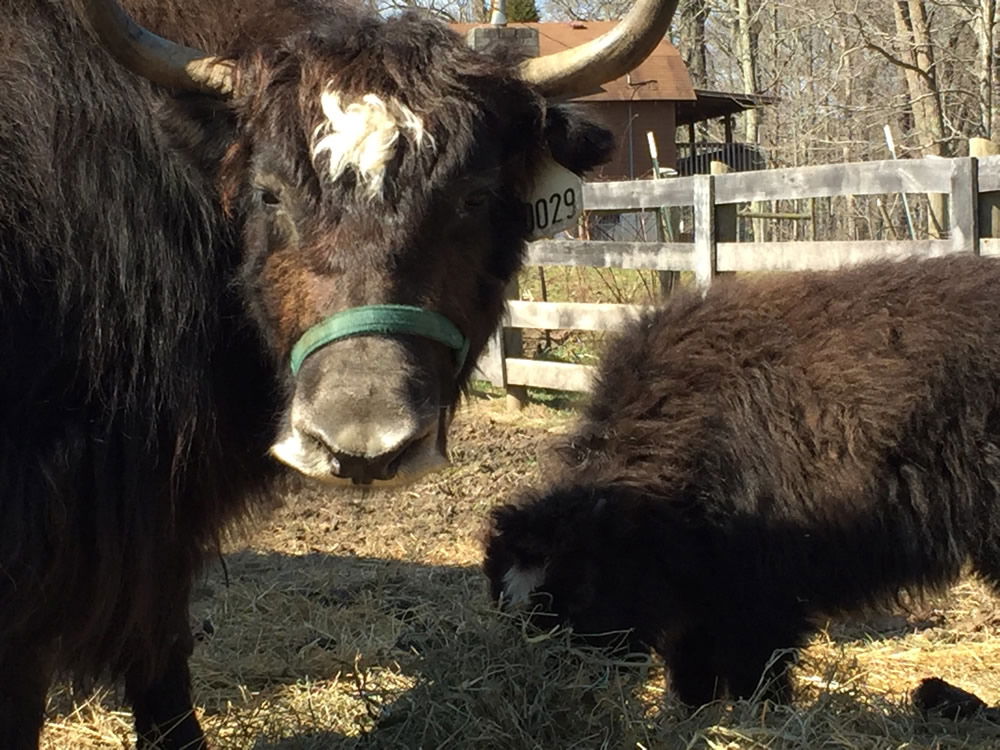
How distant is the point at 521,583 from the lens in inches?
161

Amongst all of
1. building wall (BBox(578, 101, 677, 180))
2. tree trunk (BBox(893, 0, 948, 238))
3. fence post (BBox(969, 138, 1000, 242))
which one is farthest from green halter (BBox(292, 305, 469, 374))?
building wall (BBox(578, 101, 677, 180))

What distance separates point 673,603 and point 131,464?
230 centimetres

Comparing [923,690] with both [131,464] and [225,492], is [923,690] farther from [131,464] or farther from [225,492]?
[131,464]

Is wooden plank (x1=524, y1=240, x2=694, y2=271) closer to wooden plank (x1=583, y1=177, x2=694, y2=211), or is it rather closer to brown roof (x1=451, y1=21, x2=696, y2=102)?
wooden plank (x1=583, y1=177, x2=694, y2=211)

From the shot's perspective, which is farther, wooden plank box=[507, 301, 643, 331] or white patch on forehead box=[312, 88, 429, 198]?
wooden plank box=[507, 301, 643, 331]

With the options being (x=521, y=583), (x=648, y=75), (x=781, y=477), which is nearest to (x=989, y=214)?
(x=781, y=477)

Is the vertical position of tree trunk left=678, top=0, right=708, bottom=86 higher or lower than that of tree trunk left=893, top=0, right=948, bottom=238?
higher

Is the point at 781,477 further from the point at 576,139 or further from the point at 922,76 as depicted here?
the point at 922,76

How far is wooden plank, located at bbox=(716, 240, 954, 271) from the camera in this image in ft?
23.0

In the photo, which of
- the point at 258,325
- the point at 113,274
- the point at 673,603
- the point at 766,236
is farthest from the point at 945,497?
the point at 766,236

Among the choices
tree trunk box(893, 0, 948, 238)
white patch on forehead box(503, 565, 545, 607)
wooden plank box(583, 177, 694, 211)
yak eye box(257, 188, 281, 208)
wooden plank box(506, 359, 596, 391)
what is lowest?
wooden plank box(506, 359, 596, 391)

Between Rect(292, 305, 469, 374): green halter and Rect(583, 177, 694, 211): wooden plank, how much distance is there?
643 centimetres

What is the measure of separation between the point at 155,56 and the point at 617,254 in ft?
24.3

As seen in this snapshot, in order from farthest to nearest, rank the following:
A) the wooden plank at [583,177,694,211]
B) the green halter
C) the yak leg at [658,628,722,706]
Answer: the wooden plank at [583,177,694,211] → the yak leg at [658,628,722,706] → the green halter
